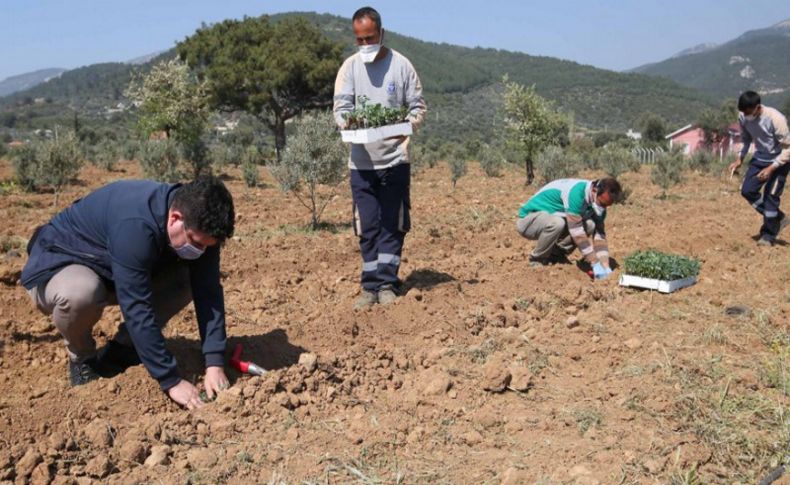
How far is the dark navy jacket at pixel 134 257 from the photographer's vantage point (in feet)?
10.4

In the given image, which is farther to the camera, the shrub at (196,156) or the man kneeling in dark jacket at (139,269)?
the shrub at (196,156)

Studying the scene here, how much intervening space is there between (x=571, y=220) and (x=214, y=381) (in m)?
3.66

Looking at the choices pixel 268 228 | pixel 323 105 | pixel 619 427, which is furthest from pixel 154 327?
pixel 323 105

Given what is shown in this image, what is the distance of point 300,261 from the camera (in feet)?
23.2

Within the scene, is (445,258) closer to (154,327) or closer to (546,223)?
(546,223)

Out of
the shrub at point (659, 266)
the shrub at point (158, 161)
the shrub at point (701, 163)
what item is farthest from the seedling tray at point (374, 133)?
the shrub at point (701, 163)

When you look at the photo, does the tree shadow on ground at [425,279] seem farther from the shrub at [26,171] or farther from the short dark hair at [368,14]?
the shrub at [26,171]

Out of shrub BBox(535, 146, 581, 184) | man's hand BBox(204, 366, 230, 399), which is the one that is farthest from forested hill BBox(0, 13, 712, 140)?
man's hand BBox(204, 366, 230, 399)

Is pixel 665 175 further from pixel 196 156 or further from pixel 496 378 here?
pixel 496 378

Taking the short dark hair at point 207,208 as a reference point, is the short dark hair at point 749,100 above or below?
above

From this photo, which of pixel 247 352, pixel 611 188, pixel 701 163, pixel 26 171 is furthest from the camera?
pixel 701 163

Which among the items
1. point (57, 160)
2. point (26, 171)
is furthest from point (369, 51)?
point (26, 171)

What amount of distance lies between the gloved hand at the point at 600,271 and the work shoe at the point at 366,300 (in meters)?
2.06

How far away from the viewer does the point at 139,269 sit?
125 inches
